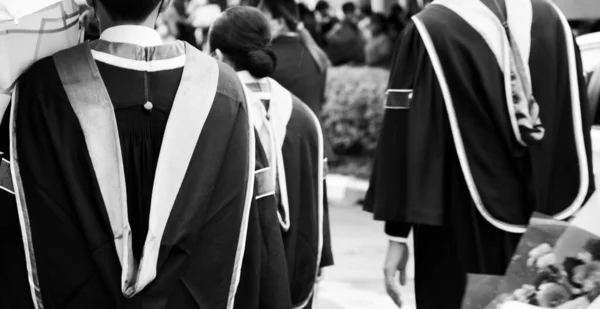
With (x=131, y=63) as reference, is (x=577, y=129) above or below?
below

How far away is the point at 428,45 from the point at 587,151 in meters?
0.68

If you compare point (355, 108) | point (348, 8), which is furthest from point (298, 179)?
point (348, 8)

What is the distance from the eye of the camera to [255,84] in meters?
5.62

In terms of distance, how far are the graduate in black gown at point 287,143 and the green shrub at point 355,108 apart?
8504 millimetres

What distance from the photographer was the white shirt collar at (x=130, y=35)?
3.74 meters

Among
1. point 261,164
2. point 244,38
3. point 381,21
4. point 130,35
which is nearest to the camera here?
point 130,35

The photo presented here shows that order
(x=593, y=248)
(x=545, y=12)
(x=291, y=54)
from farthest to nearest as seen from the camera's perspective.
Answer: (x=291, y=54) → (x=545, y=12) → (x=593, y=248)

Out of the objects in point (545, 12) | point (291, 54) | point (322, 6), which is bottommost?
point (322, 6)

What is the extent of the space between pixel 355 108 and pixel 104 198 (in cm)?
1124

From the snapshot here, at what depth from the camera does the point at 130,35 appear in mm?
3740

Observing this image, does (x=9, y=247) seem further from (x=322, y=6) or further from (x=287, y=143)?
(x=322, y=6)

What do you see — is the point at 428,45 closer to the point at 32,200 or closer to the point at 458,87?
the point at 458,87

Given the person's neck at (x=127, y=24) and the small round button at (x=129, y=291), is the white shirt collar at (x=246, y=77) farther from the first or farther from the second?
the small round button at (x=129, y=291)

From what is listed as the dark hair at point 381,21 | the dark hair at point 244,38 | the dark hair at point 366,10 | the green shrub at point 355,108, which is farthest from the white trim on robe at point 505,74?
the dark hair at point 366,10
